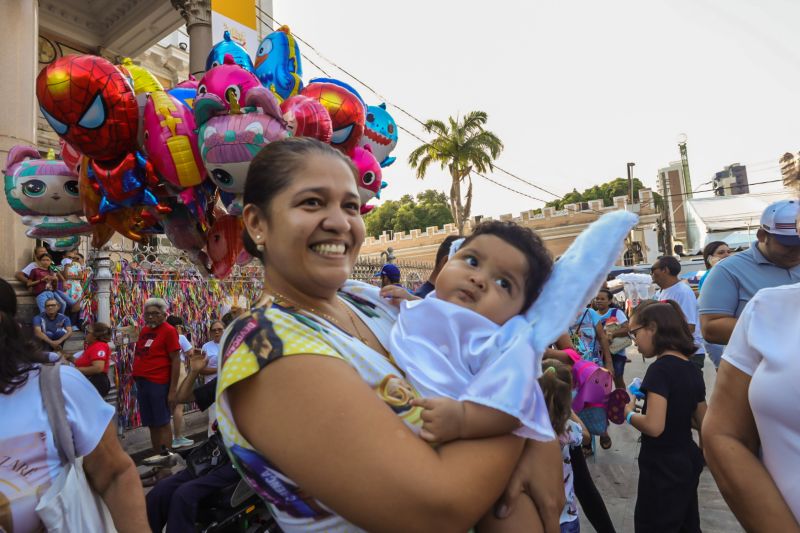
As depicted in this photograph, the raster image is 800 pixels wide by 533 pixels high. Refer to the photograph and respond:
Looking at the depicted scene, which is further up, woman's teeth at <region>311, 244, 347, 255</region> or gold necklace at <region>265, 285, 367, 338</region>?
woman's teeth at <region>311, 244, 347, 255</region>

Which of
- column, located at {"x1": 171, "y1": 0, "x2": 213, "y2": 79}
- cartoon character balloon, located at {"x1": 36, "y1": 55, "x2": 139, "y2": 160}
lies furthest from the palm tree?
cartoon character balloon, located at {"x1": 36, "y1": 55, "x2": 139, "y2": 160}

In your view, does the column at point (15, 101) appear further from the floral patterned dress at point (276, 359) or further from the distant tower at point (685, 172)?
the distant tower at point (685, 172)

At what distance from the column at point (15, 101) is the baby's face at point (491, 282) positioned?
302 inches

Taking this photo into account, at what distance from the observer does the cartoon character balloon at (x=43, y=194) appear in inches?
130

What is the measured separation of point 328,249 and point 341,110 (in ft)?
6.69

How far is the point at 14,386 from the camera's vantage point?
5.81 feet

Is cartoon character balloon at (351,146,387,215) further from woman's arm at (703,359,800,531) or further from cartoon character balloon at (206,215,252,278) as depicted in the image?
woman's arm at (703,359,800,531)

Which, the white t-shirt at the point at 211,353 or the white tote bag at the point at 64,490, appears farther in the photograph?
the white t-shirt at the point at 211,353

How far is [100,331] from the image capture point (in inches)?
238

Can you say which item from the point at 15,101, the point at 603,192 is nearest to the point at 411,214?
the point at 603,192

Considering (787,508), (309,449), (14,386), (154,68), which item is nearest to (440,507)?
(309,449)

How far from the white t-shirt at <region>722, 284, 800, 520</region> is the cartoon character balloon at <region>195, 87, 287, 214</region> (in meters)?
2.22

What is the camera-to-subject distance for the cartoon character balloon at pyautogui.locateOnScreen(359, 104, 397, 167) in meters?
3.67

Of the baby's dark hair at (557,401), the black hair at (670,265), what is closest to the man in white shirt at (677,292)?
the black hair at (670,265)
